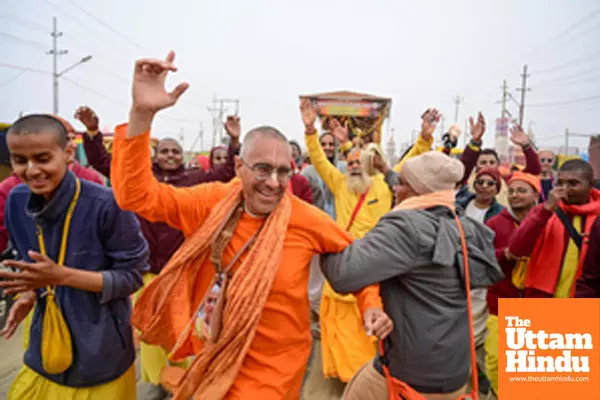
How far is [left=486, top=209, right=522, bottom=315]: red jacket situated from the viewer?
3438 millimetres

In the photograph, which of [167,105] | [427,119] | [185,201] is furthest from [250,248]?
[427,119]

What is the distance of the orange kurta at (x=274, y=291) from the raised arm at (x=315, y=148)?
2413 millimetres

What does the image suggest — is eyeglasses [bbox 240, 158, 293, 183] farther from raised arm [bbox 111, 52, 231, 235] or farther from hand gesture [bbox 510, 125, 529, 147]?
hand gesture [bbox 510, 125, 529, 147]

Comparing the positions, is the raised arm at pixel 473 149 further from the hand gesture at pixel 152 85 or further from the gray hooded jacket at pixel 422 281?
the hand gesture at pixel 152 85

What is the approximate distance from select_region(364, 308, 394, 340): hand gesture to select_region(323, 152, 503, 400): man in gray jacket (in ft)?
0.46

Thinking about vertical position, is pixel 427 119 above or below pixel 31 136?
above

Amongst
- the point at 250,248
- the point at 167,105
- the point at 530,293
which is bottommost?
the point at 530,293

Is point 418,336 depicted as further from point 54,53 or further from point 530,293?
point 54,53

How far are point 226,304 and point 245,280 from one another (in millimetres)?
151

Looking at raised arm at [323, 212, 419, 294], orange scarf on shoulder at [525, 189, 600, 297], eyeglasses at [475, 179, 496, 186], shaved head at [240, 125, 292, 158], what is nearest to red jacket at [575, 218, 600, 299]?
orange scarf on shoulder at [525, 189, 600, 297]

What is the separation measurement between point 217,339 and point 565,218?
8.94 feet

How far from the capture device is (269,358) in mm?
1973

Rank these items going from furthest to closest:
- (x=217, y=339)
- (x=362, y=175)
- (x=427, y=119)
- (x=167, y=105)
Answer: (x=427, y=119), (x=362, y=175), (x=217, y=339), (x=167, y=105)

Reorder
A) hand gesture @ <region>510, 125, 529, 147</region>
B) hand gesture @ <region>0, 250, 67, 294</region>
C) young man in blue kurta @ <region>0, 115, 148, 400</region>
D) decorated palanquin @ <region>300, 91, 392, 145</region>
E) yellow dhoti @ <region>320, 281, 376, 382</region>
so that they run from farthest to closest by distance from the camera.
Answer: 1. decorated palanquin @ <region>300, 91, 392, 145</region>
2. hand gesture @ <region>510, 125, 529, 147</region>
3. yellow dhoti @ <region>320, 281, 376, 382</region>
4. young man in blue kurta @ <region>0, 115, 148, 400</region>
5. hand gesture @ <region>0, 250, 67, 294</region>
